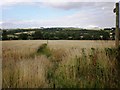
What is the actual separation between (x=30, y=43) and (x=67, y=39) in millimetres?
2143

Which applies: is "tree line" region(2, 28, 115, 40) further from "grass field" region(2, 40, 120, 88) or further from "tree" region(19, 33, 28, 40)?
"grass field" region(2, 40, 120, 88)

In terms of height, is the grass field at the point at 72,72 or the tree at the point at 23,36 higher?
the tree at the point at 23,36

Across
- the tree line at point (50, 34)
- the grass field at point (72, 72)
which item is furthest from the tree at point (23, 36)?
the grass field at point (72, 72)

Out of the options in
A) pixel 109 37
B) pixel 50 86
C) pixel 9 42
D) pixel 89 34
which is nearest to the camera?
pixel 50 86

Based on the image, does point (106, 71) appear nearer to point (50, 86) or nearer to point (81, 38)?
point (50, 86)

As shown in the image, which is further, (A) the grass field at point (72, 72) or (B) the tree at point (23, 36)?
(B) the tree at point (23, 36)

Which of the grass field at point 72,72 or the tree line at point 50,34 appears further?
the tree line at point 50,34

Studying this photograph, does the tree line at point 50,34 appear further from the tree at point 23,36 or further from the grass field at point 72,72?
the grass field at point 72,72

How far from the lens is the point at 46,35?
1326cm

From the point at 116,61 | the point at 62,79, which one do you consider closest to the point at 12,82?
the point at 62,79

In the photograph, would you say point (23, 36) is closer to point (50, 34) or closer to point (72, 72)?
point (50, 34)

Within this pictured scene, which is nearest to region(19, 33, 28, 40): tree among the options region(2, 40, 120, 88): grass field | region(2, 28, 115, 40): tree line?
region(2, 28, 115, 40): tree line

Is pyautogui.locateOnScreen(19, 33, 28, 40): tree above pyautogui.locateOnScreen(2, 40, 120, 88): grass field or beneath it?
above

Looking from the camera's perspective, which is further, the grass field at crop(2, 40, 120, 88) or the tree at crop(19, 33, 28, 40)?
the tree at crop(19, 33, 28, 40)
